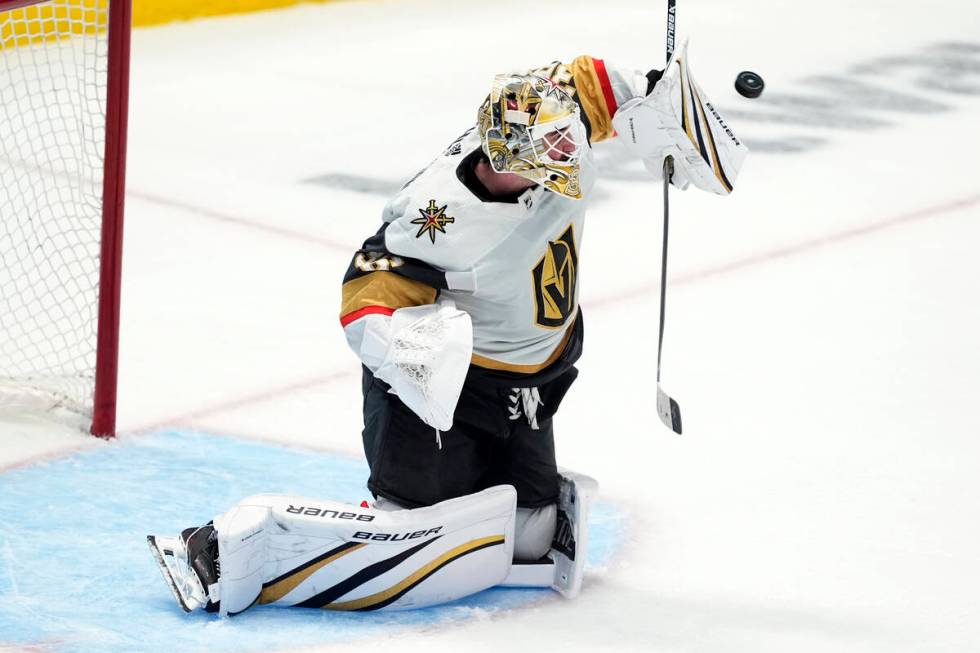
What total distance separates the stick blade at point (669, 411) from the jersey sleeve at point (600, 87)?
457 millimetres

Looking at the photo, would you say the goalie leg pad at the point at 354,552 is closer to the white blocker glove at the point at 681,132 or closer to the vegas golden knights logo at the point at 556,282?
the vegas golden knights logo at the point at 556,282

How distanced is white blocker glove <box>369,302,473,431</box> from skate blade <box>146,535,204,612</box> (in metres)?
0.49

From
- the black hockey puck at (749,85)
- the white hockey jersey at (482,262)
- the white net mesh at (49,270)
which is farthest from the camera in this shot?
the white net mesh at (49,270)

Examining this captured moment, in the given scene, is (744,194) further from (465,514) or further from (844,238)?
(465,514)

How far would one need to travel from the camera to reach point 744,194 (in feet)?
17.8

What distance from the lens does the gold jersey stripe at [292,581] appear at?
101 inches

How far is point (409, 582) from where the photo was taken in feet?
8.50

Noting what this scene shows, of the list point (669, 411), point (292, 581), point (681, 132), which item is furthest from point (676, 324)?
point (292, 581)

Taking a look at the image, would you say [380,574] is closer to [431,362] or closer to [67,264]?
[431,362]

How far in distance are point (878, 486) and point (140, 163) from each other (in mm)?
3197

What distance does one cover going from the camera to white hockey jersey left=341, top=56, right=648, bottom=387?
8.13 ft

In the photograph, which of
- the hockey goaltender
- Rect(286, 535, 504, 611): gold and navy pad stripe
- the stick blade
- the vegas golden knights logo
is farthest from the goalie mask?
Rect(286, 535, 504, 611): gold and navy pad stripe

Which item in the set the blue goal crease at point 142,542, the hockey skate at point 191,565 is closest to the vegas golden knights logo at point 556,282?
the blue goal crease at point 142,542

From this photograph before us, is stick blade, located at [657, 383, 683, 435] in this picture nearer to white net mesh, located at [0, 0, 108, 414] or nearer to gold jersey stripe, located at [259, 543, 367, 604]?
gold jersey stripe, located at [259, 543, 367, 604]
